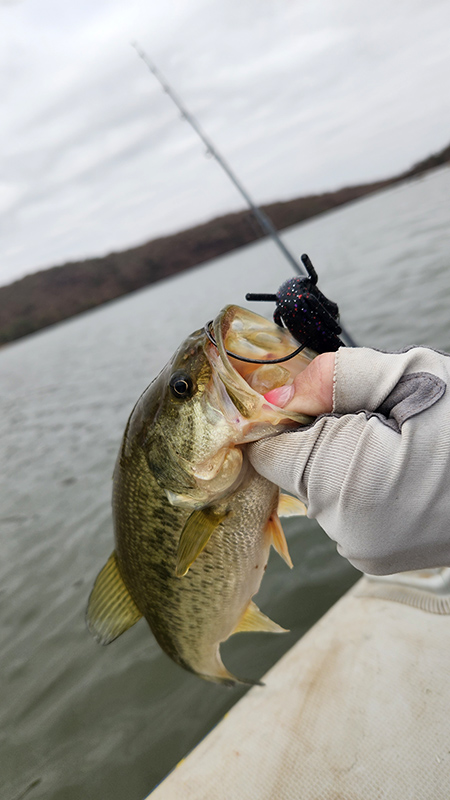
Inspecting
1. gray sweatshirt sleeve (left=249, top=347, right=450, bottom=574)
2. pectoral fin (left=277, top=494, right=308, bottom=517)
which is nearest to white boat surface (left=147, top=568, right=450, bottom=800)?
pectoral fin (left=277, top=494, right=308, bottom=517)

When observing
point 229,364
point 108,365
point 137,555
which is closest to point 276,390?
point 229,364

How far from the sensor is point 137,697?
3.75m

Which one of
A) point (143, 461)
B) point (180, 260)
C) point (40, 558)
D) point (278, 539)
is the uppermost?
point (143, 461)

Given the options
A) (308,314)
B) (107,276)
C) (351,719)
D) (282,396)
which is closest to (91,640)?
(351,719)

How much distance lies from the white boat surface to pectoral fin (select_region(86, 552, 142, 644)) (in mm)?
752

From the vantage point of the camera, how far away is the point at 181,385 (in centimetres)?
170

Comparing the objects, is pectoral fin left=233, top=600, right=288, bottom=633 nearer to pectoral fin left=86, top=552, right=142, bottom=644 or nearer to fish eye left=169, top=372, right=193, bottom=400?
pectoral fin left=86, top=552, right=142, bottom=644

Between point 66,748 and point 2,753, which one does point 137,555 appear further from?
point 2,753

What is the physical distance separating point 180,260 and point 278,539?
111460 millimetres

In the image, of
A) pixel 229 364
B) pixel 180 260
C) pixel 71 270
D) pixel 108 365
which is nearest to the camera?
pixel 229 364

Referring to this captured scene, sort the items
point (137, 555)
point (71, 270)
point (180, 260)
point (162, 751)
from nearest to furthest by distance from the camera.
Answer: point (137, 555), point (162, 751), point (180, 260), point (71, 270)

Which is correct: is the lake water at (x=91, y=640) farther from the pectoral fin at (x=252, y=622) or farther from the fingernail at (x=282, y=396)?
the fingernail at (x=282, y=396)

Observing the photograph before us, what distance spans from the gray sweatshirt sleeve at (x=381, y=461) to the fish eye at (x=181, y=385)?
39cm

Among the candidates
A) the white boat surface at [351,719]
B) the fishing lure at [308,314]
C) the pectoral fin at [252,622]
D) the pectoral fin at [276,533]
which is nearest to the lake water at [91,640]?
the white boat surface at [351,719]
